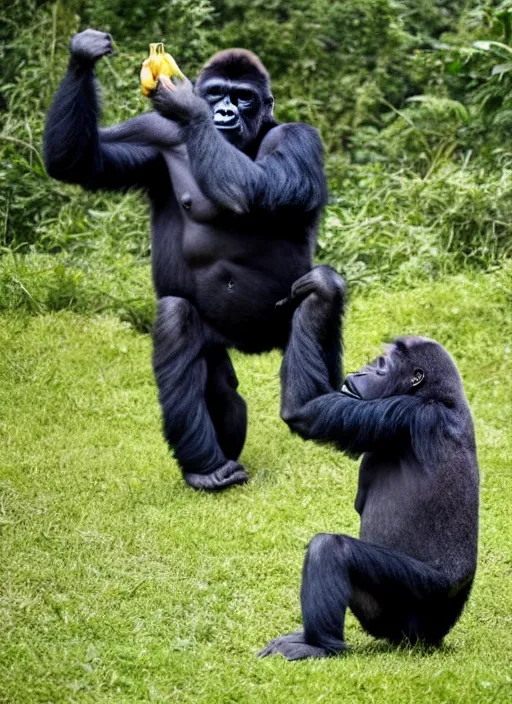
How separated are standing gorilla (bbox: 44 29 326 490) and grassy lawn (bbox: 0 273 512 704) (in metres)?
0.45

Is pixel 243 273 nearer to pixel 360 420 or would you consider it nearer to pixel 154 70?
pixel 154 70

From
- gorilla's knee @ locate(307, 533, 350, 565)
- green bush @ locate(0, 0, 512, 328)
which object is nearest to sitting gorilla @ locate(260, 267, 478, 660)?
gorilla's knee @ locate(307, 533, 350, 565)

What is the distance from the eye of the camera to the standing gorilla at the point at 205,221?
19.7 ft

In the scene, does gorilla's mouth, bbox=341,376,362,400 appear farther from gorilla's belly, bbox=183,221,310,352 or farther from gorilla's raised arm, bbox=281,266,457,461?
gorilla's belly, bbox=183,221,310,352

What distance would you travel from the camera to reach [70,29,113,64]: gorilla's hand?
19.6 ft

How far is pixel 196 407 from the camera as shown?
607 cm

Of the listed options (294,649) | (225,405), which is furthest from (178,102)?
(294,649)

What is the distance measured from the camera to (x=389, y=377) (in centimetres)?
461

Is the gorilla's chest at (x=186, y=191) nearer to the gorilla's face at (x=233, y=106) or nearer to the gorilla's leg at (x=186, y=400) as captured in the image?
the gorilla's face at (x=233, y=106)

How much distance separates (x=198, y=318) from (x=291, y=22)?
5.20 m

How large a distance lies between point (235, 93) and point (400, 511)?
8.46 feet

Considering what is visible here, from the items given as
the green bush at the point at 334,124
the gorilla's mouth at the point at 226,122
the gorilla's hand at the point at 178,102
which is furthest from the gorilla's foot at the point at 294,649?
the green bush at the point at 334,124

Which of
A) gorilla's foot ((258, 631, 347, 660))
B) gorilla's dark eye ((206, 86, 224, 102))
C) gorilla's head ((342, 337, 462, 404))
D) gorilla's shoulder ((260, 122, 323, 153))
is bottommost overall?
gorilla's foot ((258, 631, 347, 660))

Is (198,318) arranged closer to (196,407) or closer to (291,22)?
(196,407)
